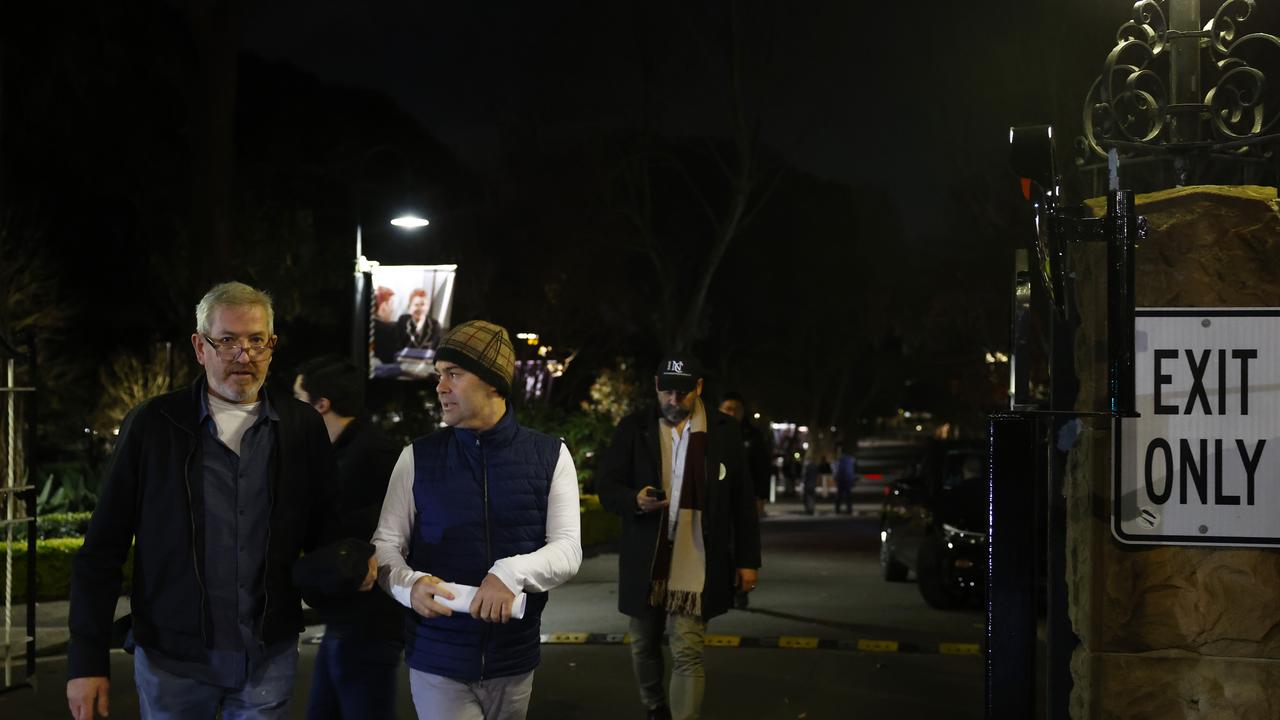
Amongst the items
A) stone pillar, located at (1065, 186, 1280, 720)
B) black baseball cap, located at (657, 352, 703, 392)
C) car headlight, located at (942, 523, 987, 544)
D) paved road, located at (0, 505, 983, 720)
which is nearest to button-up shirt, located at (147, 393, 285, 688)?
stone pillar, located at (1065, 186, 1280, 720)

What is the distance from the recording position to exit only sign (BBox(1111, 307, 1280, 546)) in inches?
156

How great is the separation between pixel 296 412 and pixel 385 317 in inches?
604

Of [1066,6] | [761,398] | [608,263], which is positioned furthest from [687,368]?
[761,398]

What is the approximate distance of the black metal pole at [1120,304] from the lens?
11.5 ft

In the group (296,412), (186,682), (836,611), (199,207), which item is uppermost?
(199,207)

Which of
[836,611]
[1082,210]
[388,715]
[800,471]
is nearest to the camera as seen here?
[1082,210]

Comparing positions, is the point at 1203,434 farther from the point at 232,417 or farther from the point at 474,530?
the point at 232,417

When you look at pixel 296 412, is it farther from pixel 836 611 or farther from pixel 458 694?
pixel 836 611

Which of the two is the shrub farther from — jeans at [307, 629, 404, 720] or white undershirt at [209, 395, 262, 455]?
white undershirt at [209, 395, 262, 455]

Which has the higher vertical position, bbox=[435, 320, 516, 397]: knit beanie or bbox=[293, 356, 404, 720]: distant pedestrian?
bbox=[435, 320, 516, 397]: knit beanie

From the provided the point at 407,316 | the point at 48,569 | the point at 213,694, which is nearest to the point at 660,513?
the point at 213,694

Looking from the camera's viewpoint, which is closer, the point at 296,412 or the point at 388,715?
the point at 296,412

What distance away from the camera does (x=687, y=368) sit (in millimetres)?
7871

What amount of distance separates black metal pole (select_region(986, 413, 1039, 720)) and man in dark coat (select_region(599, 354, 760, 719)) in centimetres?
377
